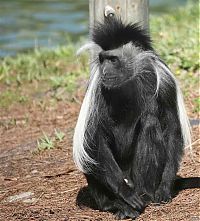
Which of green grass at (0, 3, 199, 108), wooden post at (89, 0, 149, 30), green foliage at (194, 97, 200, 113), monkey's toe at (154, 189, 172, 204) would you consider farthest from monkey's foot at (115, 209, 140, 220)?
green grass at (0, 3, 199, 108)

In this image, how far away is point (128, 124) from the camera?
4781 millimetres

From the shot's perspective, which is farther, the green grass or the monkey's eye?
the green grass

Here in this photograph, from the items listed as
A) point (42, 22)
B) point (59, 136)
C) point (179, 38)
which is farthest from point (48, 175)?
point (42, 22)

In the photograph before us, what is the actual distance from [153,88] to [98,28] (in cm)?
56

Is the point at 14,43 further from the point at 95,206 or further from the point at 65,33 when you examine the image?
the point at 95,206

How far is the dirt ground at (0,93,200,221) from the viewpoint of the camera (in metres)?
4.65

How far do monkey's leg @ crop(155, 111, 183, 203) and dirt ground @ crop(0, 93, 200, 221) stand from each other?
8cm

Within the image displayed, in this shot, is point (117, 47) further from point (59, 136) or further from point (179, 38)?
point (179, 38)

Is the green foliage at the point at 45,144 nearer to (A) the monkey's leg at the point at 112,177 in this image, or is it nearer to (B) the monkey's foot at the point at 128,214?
(A) the monkey's leg at the point at 112,177

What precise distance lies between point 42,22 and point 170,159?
9099mm

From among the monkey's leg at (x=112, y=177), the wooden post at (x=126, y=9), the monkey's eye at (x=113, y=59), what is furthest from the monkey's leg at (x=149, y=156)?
the wooden post at (x=126, y=9)

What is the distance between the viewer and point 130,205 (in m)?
4.59

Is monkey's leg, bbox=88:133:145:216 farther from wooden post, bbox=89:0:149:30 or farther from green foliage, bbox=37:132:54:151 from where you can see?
green foliage, bbox=37:132:54:151

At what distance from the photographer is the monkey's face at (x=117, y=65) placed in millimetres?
4688
